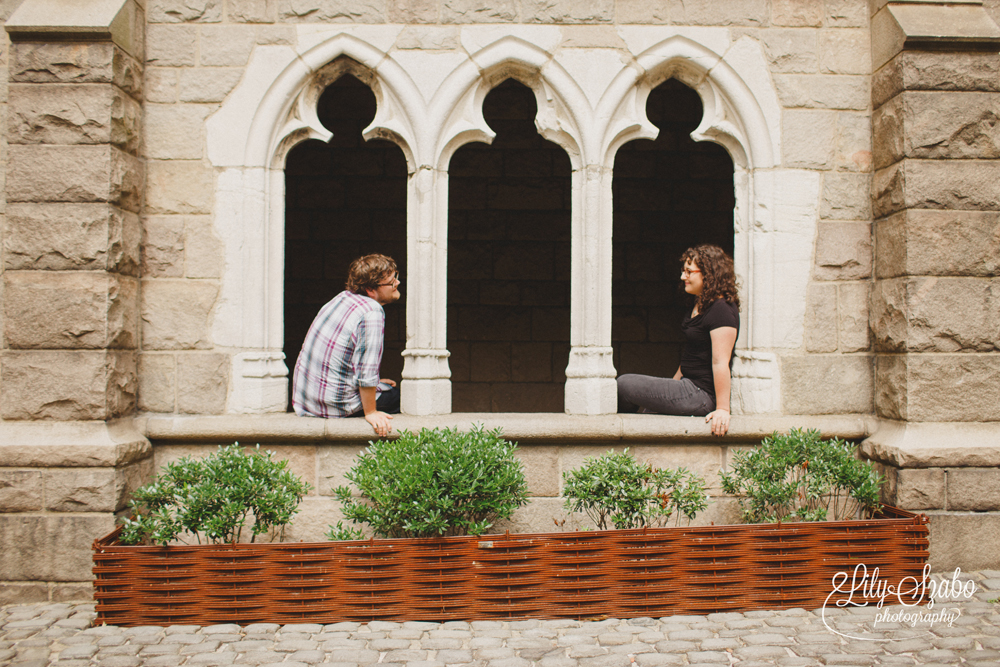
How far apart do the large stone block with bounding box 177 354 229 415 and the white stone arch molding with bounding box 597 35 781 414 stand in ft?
6.54

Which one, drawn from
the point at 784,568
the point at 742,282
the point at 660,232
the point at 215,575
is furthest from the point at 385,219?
the point at 784,568

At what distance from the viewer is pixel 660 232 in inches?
219

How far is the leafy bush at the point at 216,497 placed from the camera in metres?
2.61

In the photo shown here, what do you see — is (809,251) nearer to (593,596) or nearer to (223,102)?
(593,596)

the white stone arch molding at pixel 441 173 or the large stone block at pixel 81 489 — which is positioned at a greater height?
the white stone arch molding at pixel 441 173

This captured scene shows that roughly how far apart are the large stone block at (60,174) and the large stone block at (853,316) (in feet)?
11.0

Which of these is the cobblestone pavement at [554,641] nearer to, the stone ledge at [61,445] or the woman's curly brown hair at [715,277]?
the stone ledge at [61,445]

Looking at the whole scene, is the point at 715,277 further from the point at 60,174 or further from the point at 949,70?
the point at 60,174

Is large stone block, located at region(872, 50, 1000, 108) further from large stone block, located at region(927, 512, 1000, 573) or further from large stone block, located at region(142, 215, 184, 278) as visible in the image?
large stone block, located at region(142, 215, 184, 278)

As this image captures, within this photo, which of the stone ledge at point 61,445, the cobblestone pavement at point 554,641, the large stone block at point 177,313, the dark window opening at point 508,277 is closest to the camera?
the cobblestone pavement at point 554,641

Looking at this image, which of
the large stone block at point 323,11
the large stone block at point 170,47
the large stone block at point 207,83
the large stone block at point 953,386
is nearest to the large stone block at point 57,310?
the large stone block at point 207,83

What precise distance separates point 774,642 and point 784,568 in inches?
16.3

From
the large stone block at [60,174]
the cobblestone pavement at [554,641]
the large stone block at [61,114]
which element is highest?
the large stone block at [61,114]

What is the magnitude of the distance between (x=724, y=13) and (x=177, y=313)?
2.97 meters
